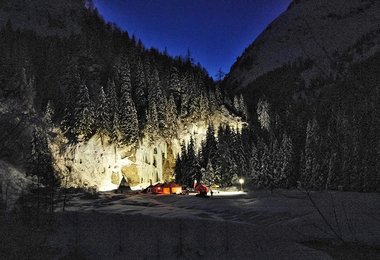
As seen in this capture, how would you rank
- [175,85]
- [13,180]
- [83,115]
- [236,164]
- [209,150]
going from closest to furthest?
[13,180], [83,115], [236,164], [209,150], [175,85]

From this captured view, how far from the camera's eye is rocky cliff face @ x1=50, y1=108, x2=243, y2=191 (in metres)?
66.1

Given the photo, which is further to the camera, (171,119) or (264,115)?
(264,115)

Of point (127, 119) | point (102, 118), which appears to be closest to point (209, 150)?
point (127, 119)

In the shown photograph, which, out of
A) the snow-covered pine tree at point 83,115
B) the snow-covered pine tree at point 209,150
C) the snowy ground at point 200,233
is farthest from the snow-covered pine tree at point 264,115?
the snowy ground at point 200,233

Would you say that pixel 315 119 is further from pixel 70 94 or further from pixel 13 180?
Answer: pixel 70 94

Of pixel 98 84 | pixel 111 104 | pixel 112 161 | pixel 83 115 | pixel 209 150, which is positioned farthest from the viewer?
pixel 98 84

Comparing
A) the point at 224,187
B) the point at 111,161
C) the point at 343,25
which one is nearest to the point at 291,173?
the point at 224,187

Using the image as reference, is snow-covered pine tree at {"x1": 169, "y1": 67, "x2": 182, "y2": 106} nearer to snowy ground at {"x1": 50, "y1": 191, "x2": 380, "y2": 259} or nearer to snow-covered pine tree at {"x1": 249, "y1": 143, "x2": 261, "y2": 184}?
snow-covered pine tree at {"x1": 249, "y1": 143, "x2": 261, "y2": 184}

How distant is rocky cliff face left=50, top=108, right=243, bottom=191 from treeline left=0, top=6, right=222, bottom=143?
7.26 feet

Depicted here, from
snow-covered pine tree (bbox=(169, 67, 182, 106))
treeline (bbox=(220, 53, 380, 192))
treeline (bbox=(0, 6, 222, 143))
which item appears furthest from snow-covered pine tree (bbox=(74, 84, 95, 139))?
snow-covered pine tree (bbox=(169, 67, 182, 106))

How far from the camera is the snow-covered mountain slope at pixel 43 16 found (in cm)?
10138

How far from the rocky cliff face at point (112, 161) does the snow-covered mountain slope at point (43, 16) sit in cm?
4553

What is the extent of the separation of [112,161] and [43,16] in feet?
191

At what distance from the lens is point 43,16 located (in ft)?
351
